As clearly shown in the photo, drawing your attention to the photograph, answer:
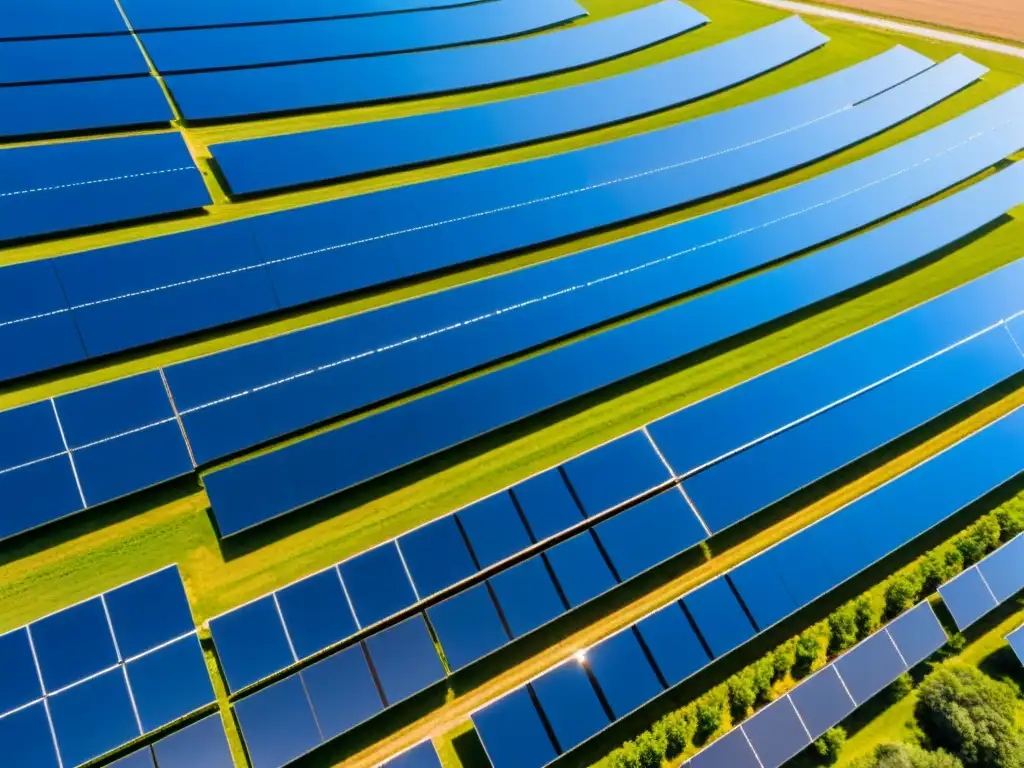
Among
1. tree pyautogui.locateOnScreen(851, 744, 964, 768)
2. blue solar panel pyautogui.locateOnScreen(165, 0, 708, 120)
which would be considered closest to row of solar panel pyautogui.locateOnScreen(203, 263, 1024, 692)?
tree pyautogui.locateOnScreen(851, 744, 964, 768)

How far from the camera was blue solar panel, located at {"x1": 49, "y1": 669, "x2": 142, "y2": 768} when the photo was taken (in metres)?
15.8

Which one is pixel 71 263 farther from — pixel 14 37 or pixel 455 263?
pixel 14 37

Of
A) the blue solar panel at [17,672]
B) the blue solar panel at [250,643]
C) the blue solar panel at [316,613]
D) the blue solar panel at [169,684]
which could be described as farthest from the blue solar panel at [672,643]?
the blue solar panel at [17,672]

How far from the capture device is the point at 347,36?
36469mm

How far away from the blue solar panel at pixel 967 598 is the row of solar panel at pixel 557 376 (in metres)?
11.8

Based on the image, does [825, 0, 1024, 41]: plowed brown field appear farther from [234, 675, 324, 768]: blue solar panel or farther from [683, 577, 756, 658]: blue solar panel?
[234, 675, 324, 768]: blue solar panel

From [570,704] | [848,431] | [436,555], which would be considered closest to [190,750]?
[436,555]

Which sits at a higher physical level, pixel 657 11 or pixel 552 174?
pixel 657 11

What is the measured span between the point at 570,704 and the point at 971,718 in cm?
1215

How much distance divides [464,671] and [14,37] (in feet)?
122

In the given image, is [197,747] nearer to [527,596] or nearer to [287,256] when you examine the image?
[527,596]

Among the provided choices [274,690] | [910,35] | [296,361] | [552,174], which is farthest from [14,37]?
[910,35]

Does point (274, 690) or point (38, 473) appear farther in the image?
point (38, 473)

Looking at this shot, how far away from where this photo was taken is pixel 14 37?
31.0 m
